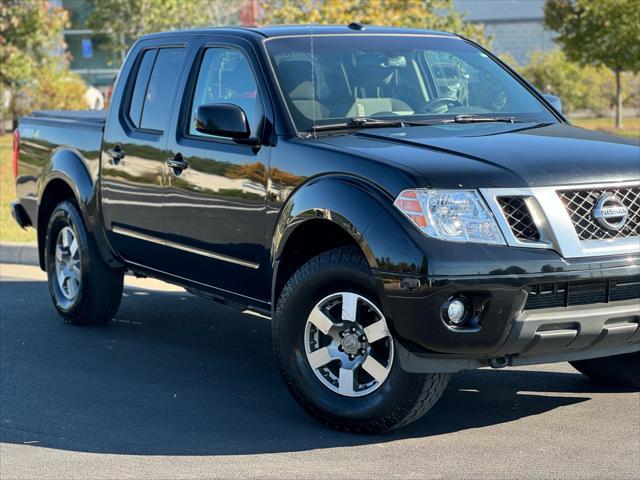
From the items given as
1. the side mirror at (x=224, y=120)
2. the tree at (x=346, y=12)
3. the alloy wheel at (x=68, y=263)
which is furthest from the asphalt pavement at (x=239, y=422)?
the tree at (x=346, y=12)

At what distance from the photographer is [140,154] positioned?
7.29 metres

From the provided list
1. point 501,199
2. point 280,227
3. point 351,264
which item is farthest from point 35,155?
point 501,199

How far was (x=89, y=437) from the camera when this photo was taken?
18.8 ft

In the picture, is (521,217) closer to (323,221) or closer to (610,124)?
(323,221)

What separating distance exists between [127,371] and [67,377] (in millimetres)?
356

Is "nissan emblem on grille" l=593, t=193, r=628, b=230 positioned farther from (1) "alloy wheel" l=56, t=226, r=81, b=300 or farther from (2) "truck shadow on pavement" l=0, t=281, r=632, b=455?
(1) "alloy wheel" l=56, t=226, r=81, b=300

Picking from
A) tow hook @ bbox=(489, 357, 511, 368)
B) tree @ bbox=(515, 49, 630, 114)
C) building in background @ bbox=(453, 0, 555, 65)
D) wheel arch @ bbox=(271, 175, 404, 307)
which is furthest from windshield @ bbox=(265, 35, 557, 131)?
building in background @ bbox=(453, 0, 555, 65)

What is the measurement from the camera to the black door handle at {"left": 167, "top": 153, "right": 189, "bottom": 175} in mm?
6773

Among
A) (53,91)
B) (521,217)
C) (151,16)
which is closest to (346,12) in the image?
(53,91)

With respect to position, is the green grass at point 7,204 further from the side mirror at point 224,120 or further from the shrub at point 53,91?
the side mirror at point 224,120

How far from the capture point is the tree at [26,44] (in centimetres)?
2733

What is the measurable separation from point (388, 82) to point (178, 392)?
202 centimetres

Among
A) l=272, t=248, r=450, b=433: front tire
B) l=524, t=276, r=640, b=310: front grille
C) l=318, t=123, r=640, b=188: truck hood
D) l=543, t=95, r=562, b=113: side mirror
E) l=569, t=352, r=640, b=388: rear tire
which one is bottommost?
l=569, t=352, r=640, b=388: rear tire

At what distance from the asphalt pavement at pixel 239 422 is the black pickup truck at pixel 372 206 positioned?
0.96 ft
